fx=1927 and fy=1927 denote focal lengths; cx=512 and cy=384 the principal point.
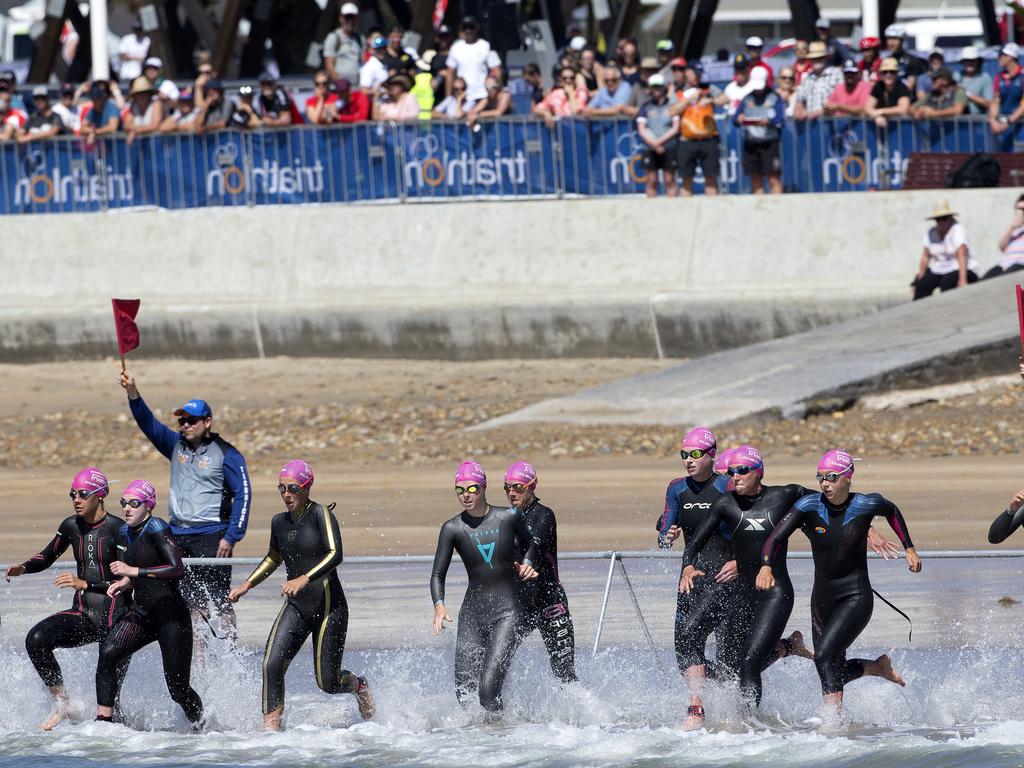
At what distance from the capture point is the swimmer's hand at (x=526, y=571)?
11.5 meters

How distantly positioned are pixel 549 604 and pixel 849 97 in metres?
13.1

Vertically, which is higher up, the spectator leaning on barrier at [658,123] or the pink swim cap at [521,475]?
the spectator leaning on barrier at [658,123]

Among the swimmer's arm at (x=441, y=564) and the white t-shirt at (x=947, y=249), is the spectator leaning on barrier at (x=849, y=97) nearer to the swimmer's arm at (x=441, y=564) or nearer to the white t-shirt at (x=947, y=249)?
the white t-shirt at (x=947, y=249)

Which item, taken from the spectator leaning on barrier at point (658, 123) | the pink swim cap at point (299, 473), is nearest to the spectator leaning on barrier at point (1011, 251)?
the spectator leaning on barrier at point (658, 123)

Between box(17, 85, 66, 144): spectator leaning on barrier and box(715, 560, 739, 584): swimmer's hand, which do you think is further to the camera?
box(17, 85, 66, 144): spectator leaning on barrier

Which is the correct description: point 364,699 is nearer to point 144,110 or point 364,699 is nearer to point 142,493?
Result: point 142,493

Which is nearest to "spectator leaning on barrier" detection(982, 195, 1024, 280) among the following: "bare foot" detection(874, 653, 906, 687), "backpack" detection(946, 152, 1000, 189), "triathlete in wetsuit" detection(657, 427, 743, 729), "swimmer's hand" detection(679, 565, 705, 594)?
"backpack" detection(946, 152, 1000, 189)

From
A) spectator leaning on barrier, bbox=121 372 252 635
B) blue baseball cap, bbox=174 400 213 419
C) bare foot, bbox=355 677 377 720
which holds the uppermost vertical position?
blue baseball cap, bbox=174 400 213 419

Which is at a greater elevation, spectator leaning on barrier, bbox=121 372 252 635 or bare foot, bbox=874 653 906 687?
spectator leaning on barrier, bbox=121 372 252 635

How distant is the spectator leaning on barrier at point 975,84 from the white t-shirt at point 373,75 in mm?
7796

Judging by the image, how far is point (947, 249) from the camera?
22.9 meters

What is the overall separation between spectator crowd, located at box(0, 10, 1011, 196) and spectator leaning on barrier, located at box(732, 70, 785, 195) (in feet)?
0.06

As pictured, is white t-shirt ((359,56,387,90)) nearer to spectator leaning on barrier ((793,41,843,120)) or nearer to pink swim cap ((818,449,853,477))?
spectator leaning on barrier ((793,41,843,120))

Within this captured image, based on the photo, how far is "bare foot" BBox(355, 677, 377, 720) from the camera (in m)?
12.0
